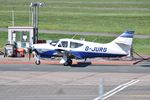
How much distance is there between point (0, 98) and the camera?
22.0 m

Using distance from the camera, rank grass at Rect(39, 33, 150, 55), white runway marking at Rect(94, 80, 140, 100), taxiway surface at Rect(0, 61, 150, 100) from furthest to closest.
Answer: grass at Rect(39, 33, 150, 55)
taxiway surface at Rect(0, 61, 150, 100)
white runway marking at Rect(94, 80, 140, 100)

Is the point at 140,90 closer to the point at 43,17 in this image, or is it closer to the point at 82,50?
the point at 82,50

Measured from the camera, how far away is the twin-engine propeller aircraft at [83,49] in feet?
116

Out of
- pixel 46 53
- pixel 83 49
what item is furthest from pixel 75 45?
pixel 46 53

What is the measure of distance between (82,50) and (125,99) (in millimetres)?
13904

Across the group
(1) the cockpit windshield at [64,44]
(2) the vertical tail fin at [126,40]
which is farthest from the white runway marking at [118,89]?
(1) the cockpit windshield at [64,44]

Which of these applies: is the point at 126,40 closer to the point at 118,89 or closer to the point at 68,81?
the point at 68,81

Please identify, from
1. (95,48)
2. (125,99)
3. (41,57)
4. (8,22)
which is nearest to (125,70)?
(95,48)

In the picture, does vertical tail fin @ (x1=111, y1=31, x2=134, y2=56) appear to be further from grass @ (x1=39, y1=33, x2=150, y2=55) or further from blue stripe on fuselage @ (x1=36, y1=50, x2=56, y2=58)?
grass @ (x1=39, y1=33, x2=150, y2=55)

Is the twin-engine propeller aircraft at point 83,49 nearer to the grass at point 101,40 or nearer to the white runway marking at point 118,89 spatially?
the grass at point 101,40

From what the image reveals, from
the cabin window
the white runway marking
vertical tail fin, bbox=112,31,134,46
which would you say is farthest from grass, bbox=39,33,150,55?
the white runway marking

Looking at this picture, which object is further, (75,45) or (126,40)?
(75,45)

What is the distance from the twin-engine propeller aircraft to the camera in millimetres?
35344

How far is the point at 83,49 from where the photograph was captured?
117ft
